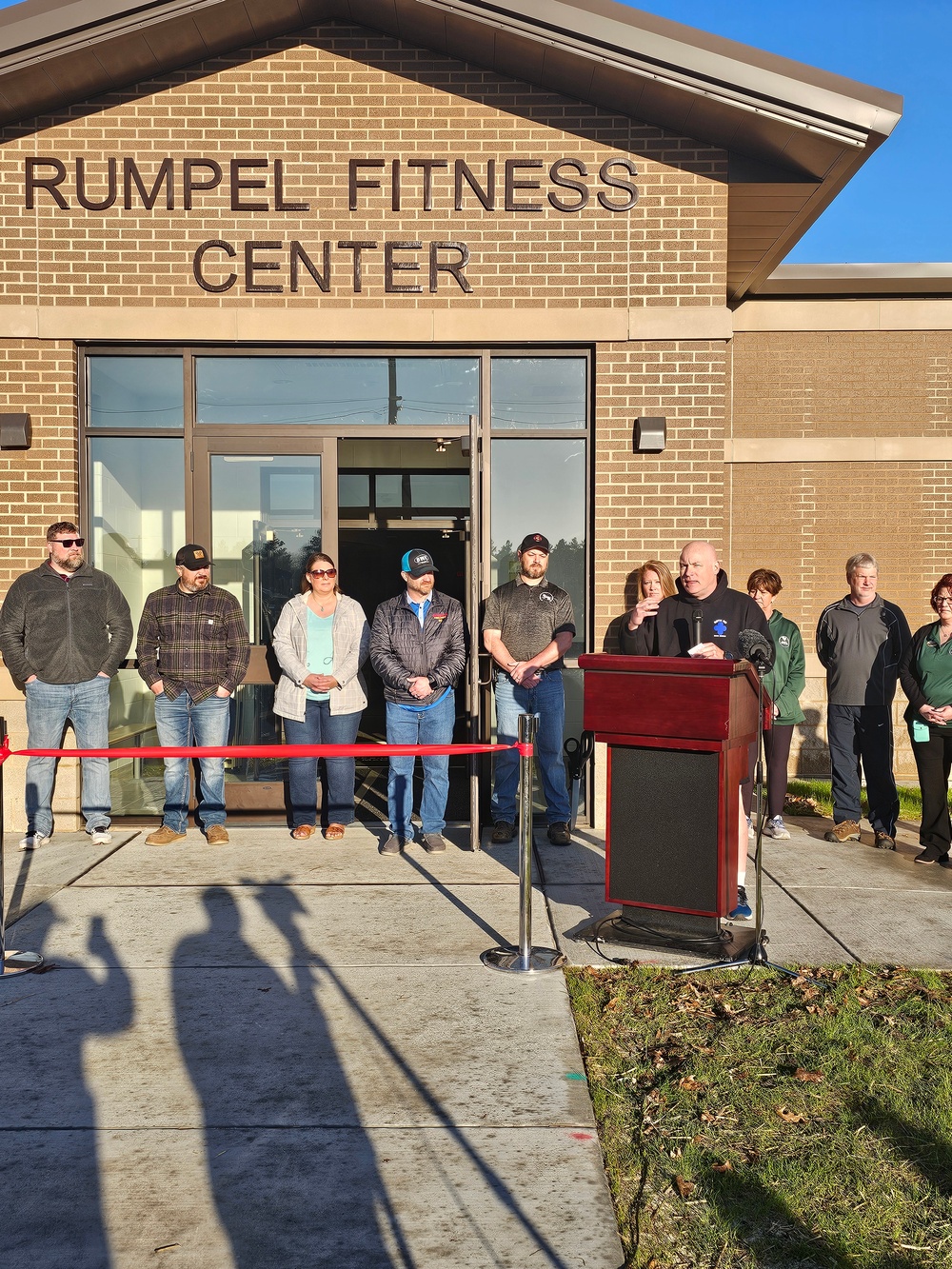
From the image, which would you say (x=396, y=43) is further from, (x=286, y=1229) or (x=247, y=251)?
(x=286, y=1229)

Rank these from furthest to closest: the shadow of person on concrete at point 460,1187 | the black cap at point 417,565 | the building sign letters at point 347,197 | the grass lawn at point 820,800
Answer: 1. the grass lawn at point 820,800
2. the building sign letters at point 347,197
3. the black cap at point 417,565
4. the shadow of person on concrete at point 460,1187

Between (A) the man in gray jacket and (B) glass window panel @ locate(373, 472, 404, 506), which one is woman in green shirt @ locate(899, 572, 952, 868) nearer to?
(A) the man in gray jacket

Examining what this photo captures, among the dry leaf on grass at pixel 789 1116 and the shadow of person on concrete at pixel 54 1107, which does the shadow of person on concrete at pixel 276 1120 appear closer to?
the shadow of person on concrete at pixel 54 1107

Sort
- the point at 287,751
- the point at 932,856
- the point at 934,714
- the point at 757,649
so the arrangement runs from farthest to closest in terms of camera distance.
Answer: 1. the point at 932,856
2. the point at 934,714
3. the point at 287,751
4. the point at 757,649

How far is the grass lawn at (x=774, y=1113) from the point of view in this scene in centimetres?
318

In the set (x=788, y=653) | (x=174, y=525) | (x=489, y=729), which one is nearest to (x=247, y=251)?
(x=174, y=525)

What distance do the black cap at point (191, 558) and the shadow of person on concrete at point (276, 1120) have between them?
3290 mm

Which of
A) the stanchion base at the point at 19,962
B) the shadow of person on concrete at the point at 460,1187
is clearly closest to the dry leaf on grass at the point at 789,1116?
the shadow of person on concrete at the point at 460,1187

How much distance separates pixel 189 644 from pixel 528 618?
8.16 feet

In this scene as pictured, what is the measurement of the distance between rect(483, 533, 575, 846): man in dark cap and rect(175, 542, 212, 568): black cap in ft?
6.99

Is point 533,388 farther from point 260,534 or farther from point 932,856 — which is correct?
point 932,856

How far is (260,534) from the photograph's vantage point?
8875 millimetres

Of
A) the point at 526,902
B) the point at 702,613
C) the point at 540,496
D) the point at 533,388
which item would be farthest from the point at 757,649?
the point at 533,388

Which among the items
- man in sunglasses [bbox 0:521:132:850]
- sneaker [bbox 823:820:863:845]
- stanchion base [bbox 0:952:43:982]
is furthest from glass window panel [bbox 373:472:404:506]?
stanchion base [bbox 0:952:43:982]
